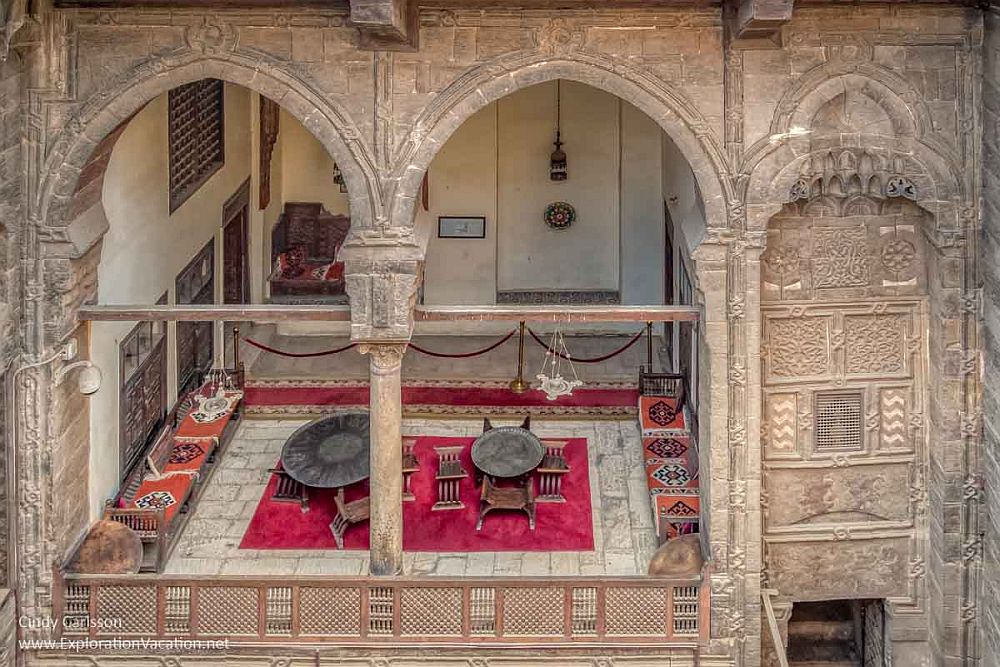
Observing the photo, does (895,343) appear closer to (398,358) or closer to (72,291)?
(398,358)

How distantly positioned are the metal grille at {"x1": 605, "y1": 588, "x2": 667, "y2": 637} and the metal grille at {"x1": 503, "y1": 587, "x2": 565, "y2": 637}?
1.30 ft

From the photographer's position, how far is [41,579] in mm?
11008

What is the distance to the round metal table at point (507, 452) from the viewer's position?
44.0 ft

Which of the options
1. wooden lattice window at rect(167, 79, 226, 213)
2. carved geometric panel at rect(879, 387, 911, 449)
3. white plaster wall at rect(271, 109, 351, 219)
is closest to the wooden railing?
carved geometric panel at rect(879, 387, 911, 449)

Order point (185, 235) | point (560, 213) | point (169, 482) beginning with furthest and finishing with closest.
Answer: point (560, 213)
point (185, 235)
point (169, 482)

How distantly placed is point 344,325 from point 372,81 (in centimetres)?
822

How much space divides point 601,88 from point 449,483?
14.8 feet

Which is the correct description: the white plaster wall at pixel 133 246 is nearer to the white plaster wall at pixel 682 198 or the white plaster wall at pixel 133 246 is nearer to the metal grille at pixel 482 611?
the metal grille at pixel 482 611

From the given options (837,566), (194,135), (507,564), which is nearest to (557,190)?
(194,135)

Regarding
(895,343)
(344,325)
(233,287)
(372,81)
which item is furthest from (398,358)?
(344,325)

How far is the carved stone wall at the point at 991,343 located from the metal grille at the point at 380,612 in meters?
4.61

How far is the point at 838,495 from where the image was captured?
1129cm

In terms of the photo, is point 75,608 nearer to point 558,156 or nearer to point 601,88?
point 601,88

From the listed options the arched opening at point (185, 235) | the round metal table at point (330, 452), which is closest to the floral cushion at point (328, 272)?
the arched opening at point (185, 235)
